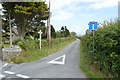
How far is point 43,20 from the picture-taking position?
37969 millimetres

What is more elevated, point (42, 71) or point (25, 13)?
point (25, 13)

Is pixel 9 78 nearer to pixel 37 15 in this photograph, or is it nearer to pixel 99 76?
pixel 99 76

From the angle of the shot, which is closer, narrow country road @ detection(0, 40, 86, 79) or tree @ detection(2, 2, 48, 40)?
narrow country road @ detection(0, 40, 86, 79)

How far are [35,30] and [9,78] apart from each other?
29.3 meters

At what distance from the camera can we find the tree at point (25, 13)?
32312 millimetres

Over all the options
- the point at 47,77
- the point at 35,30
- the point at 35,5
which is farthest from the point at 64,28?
the point at 47,77

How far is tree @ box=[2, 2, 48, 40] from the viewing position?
106 ft

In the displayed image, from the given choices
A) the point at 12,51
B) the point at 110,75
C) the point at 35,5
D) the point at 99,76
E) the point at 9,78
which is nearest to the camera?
the point at 110,75

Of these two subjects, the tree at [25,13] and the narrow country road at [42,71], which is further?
the tree at [25,13]

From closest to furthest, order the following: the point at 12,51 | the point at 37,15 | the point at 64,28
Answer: the point at 12,51 < the point at 37,15 < the point at 64,28

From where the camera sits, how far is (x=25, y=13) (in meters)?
32.1

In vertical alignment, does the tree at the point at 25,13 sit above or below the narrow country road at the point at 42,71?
above

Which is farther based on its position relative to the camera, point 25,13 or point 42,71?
point 25,13

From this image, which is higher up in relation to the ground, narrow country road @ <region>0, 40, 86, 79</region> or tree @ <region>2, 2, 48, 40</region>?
tree @ <region>2, 2, 48, 40</region>
